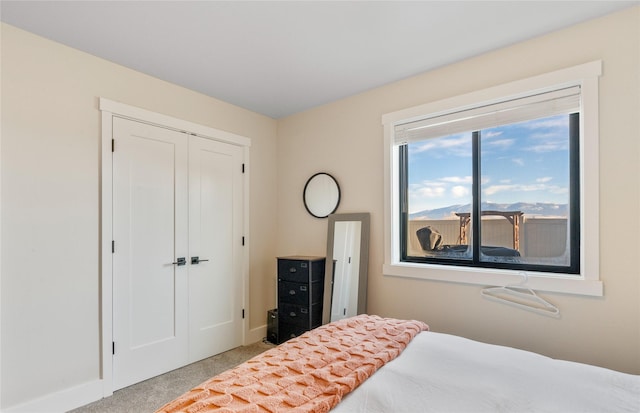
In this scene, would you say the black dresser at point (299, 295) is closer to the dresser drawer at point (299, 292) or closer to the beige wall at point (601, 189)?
the dresser drawer at point (299, 292)

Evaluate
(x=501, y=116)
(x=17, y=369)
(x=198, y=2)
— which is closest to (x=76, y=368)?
(x=17, y=369)

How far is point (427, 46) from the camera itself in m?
2.33

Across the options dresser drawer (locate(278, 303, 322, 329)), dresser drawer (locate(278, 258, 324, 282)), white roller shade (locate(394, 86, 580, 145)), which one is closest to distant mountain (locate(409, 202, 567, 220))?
white roller shade (locate(394, 86, 580, 145))

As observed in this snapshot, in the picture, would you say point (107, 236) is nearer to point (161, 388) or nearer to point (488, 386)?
point (161, 388)

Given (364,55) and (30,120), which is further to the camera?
(364,55)

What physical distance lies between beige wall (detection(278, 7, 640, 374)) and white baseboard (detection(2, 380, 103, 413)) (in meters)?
2.18

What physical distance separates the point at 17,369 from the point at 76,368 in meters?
0.33

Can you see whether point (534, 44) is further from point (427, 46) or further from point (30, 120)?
point (30, 120)

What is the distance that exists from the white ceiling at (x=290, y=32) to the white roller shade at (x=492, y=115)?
0.42m

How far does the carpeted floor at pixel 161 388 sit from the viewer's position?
2.27 meters

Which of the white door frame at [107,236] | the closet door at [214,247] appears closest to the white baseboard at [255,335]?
the closet door at [214,247]

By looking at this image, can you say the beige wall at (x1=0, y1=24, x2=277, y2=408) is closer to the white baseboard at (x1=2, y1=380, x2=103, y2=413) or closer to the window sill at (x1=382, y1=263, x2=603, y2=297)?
the white baseboard at (x1=2, y1=380, x2=103, y2=413)

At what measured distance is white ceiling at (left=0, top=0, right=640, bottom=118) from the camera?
1897mm

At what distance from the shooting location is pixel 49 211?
7.22 feet
